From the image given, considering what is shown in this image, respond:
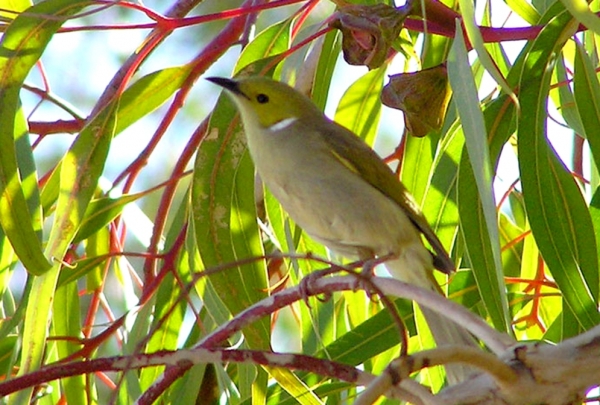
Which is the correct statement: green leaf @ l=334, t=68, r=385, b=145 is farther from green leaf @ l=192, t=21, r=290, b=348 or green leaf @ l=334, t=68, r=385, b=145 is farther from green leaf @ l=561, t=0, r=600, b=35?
green leaf @ l=561, t=0, r=600, b=35

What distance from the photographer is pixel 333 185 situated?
2.54m

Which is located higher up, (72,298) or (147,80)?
(147,80)

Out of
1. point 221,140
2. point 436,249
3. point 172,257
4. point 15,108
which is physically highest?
point 15,108

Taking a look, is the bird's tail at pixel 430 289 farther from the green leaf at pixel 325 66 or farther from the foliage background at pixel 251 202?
the green leaf at pixel 325 66

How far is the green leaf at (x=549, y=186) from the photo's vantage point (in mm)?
2107

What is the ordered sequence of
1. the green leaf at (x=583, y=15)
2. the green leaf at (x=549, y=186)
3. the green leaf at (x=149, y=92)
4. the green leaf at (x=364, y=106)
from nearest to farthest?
the green leaf at (x=583, y=15)
the green leaf at (x=549, y=186)
the green leaf at (x=149, y=92)
the green leaf at (x=364, y=106)

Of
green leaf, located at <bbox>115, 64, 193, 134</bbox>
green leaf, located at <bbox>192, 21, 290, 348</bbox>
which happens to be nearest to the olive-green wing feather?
green leaf, located at <bbox>192, 21, 290, 348</bbox>

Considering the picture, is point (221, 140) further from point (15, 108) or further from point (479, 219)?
point (479, 219)

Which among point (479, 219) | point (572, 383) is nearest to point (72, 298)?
point (479, 219)

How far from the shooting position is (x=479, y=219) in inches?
82.7

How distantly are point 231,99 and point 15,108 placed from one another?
0.53m

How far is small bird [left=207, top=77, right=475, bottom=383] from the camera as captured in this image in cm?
248

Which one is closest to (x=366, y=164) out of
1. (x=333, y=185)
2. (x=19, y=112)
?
(x=333, y=185)

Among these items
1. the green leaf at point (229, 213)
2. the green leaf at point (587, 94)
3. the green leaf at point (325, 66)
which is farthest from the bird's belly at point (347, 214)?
the green leaf at point (587, 94)
